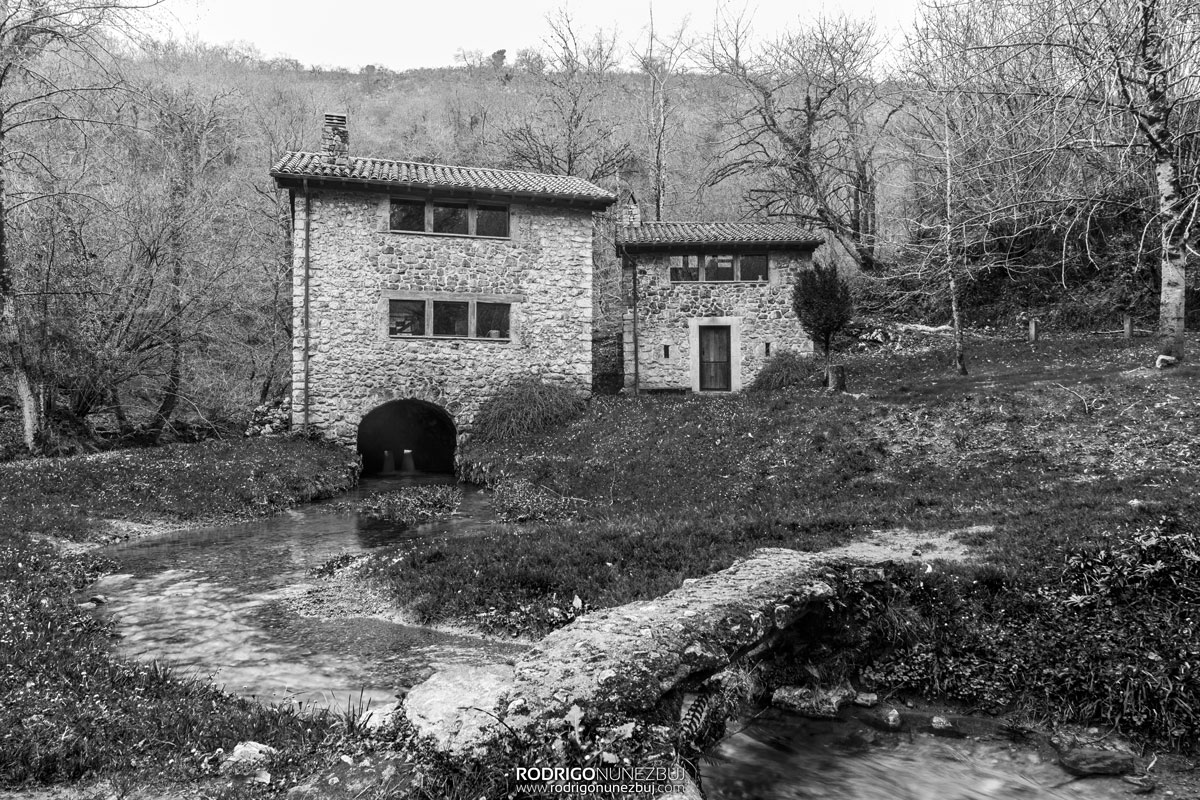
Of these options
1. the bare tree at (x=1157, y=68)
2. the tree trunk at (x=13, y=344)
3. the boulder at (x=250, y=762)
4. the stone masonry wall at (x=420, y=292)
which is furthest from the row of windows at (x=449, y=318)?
the boulder at (x=250, y=762)

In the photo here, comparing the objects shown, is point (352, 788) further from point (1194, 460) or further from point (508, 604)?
point (1194, 460)

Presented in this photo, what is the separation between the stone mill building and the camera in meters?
21.7

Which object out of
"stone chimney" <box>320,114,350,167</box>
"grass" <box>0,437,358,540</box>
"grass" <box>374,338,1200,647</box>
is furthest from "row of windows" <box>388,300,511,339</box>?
"stone chimney" <box>320,114,350,167</box>

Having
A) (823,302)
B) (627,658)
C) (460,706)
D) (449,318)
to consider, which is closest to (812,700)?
(627,658)

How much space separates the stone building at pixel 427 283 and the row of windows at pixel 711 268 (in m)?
5.11

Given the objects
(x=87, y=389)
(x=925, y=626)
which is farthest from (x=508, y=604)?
(x=87, y=389)

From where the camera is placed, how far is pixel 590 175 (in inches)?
1564

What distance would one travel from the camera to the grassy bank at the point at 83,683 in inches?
155

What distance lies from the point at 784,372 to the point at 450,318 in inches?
482

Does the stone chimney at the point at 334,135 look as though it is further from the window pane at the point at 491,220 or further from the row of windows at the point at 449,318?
the row of windows at the point at 449,318

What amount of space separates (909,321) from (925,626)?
88.8 feet

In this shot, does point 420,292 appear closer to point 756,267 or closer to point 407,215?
point 407,215

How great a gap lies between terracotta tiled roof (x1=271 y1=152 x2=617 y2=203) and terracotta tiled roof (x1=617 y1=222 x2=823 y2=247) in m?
3.81

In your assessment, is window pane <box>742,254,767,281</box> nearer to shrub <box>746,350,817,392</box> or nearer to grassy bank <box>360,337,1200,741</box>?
shrub <box>746,350,817,392</box>
